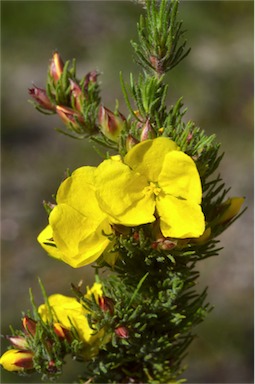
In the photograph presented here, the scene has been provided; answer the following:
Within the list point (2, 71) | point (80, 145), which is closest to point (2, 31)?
point (2, 71)

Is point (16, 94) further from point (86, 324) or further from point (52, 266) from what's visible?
point (86, 324)

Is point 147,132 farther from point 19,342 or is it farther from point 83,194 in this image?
point 19,342

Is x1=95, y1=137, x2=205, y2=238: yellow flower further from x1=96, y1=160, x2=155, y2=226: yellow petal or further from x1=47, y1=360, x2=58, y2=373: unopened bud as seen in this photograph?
x1=47, y1=360, x2=58, y2=373: unopened bud

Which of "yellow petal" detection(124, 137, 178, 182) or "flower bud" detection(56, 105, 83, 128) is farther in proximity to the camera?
"flower bud" detection(56, 105, 83, 128)

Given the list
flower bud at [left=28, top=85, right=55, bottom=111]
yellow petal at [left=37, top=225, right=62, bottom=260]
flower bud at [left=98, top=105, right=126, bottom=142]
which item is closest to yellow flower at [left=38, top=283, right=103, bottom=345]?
yellow petal at [left=37, top=225, right=62, bottom=260]

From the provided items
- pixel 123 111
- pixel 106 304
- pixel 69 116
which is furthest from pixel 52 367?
pixel 123 111
